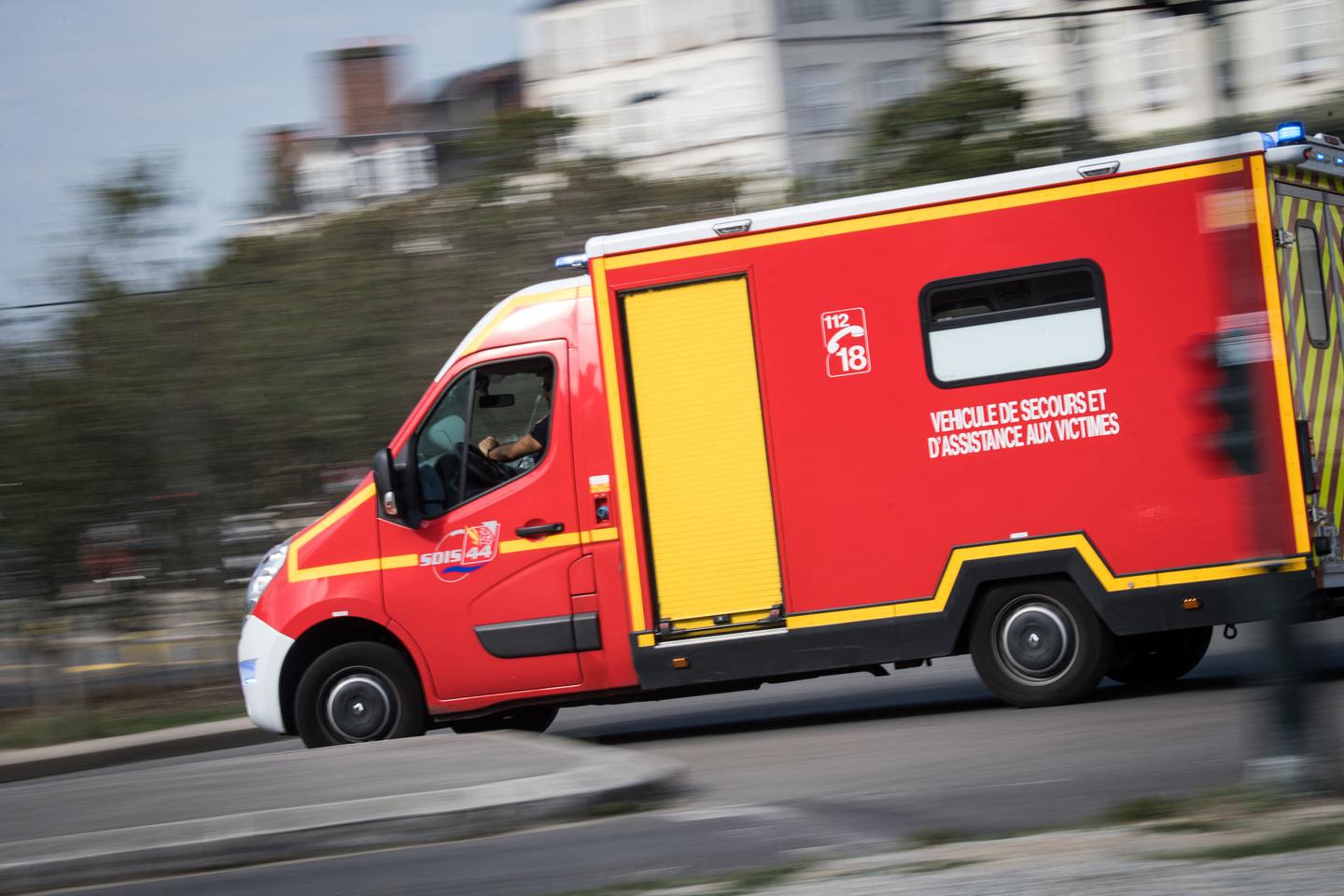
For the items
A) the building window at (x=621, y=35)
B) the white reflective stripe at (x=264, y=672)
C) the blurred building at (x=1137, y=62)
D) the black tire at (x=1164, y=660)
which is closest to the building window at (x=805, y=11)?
the building window at (x=621, y=35)

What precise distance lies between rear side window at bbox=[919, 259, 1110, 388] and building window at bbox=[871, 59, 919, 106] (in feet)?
120

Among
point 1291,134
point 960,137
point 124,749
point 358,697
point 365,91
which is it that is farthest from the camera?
point 365,91

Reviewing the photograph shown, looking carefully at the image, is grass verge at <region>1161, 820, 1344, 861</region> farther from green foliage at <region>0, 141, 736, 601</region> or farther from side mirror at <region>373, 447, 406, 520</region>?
green foliage at <region>0, 141, 736, 601</region>

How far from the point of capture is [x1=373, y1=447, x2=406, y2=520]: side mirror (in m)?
8.88

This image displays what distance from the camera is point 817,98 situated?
45.2 metres

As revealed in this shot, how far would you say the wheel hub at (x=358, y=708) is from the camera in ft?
29.4

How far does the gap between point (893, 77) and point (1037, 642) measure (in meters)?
38.8

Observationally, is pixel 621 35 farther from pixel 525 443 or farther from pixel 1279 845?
pixel 1279 845

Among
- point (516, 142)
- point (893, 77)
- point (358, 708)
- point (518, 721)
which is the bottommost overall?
point (518, 721)

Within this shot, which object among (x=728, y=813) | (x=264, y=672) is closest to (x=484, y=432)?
(x=264, y=672)

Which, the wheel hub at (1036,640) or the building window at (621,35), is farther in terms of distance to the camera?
the building window at (621,35)

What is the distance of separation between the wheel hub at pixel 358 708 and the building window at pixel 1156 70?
3027 cm

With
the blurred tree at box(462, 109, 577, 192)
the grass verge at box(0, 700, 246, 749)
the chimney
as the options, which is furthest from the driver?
the chimney

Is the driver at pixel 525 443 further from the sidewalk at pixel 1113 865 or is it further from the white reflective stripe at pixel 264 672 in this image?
the sidewalk at pixel 1113 865
